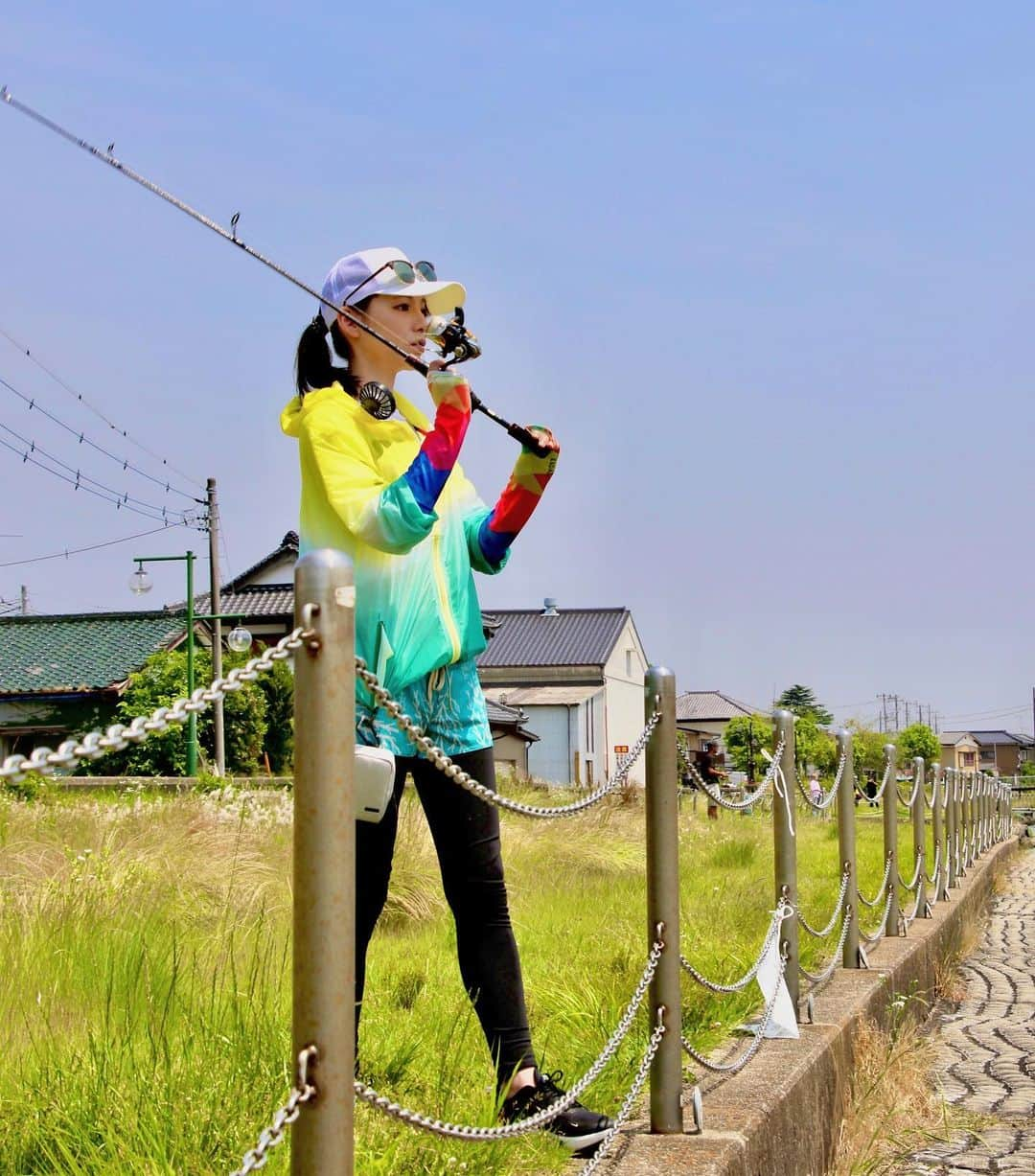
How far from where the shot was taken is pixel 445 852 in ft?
10.1


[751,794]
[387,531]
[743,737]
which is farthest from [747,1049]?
[743,737]

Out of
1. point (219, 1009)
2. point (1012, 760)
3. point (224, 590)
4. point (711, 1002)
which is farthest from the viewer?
point (1012, 760)

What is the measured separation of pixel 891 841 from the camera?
7559 millimetres

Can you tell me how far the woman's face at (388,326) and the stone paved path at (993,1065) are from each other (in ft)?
9.02

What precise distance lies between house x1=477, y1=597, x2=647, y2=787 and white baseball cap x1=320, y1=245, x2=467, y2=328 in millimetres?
49557

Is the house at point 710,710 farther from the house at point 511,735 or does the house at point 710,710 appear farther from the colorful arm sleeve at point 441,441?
the colorful arm sleeve at point 441,441

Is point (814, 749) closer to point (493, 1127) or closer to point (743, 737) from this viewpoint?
point (743, 737)

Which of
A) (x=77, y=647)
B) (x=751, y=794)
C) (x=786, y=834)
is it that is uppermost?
(x=77, y=647)

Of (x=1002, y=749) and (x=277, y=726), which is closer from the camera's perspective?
(x=277, y=726)

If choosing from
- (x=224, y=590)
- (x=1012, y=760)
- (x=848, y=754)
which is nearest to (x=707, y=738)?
(x=224, y=590)

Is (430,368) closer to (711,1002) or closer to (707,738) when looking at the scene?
(711,1002)

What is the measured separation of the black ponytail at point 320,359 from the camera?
10.5 ft

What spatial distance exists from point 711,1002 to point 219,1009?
1.88 meters

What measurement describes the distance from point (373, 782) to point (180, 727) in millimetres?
30878
